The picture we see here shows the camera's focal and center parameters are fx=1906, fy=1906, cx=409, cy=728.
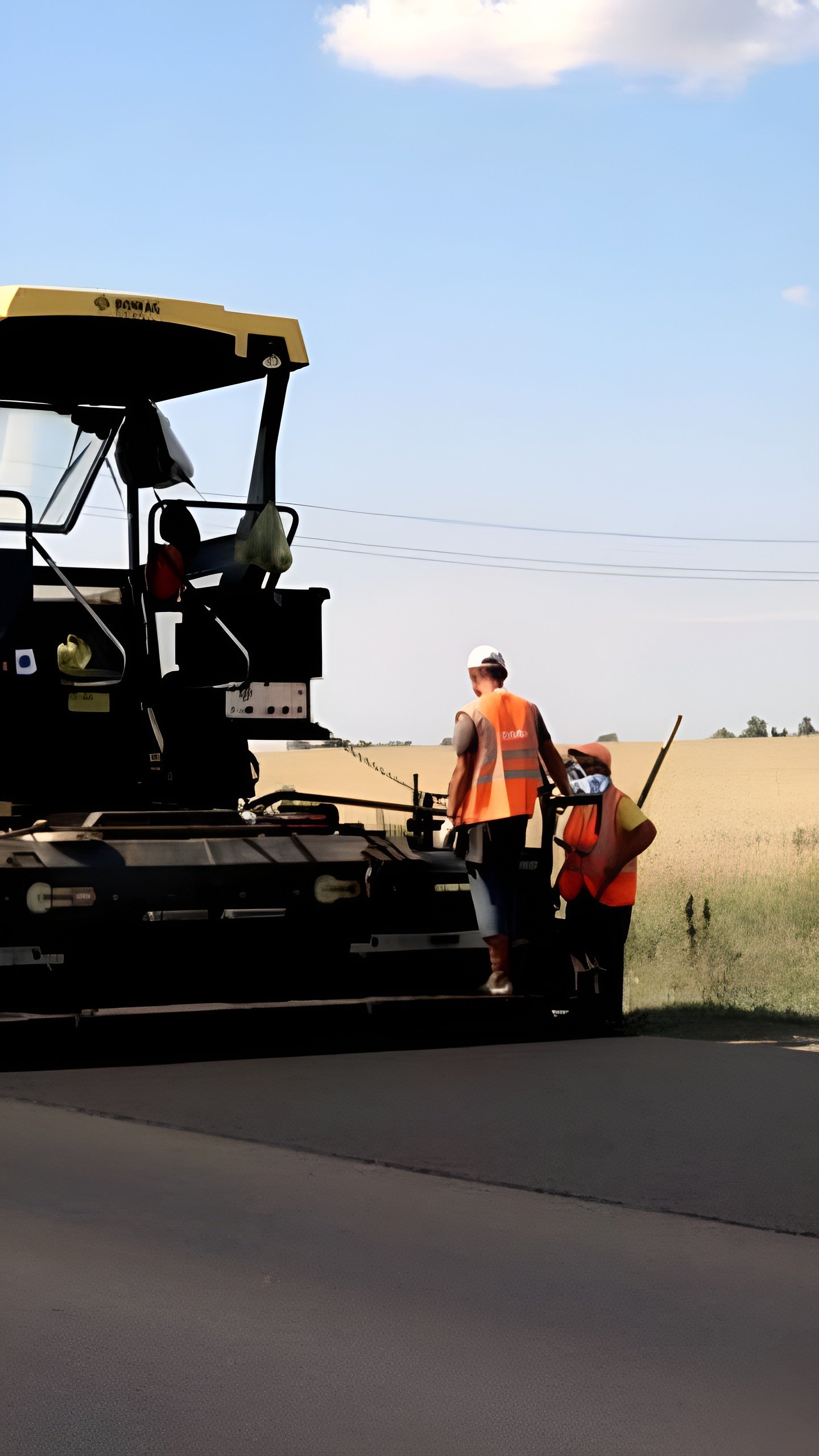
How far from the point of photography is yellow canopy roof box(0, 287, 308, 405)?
955cm

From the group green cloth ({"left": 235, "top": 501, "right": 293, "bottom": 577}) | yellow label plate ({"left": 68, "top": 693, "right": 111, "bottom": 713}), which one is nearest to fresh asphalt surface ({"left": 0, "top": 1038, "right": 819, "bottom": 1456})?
yellow label plate ({"left": 68, "top": 693, "right": 111, "bottom": 713})

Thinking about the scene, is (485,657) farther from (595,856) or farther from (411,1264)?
(411,1264)

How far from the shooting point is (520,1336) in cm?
488

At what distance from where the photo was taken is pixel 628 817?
435 inches

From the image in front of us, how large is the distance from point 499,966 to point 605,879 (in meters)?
1.24

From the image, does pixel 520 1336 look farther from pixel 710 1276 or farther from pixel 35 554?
pixel 35 554

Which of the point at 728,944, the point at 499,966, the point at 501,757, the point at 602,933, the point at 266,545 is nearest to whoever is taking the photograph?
the point at 499,966

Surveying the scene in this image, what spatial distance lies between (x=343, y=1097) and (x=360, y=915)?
1516mm

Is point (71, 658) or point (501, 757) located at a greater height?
point (71, 658)

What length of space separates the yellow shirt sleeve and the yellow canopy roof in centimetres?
313

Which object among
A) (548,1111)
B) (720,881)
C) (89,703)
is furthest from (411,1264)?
(720,881)

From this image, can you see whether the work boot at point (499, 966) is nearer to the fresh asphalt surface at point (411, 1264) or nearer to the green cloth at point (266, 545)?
the fresh asphalt surface at point (411, 1264)

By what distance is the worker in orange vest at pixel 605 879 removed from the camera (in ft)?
35.2

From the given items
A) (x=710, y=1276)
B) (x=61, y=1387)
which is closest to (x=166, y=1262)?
(x=61, y=1387)
